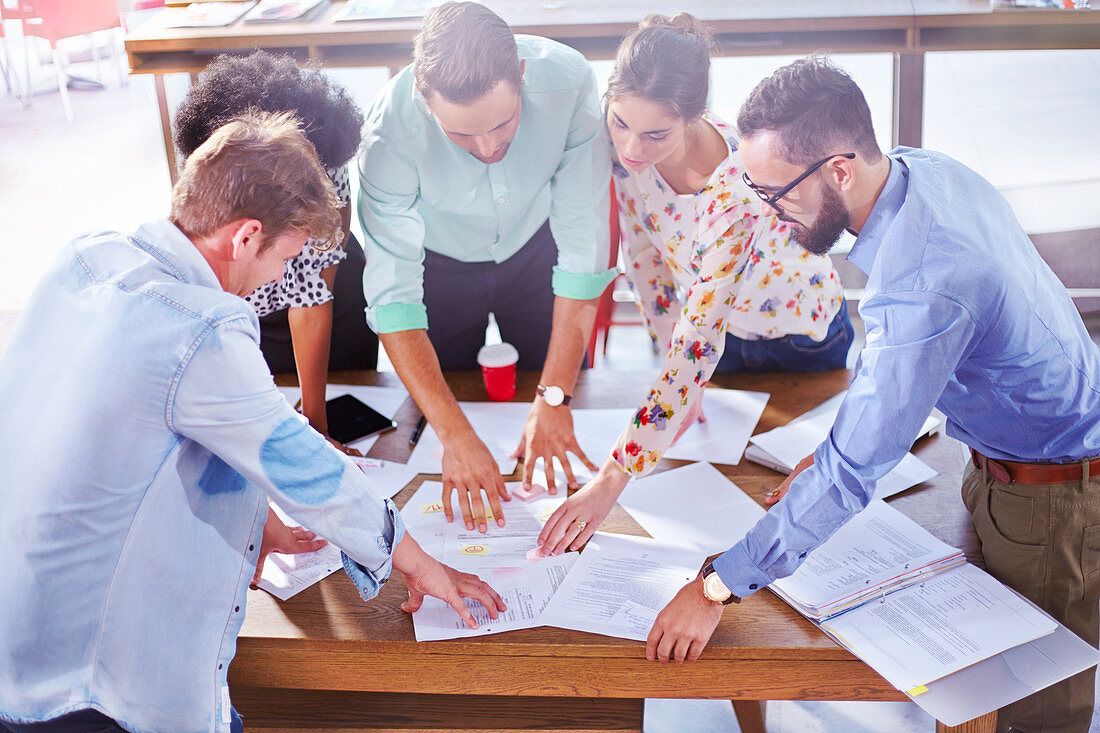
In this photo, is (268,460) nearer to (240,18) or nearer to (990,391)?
(990,391)

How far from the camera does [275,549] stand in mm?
1666

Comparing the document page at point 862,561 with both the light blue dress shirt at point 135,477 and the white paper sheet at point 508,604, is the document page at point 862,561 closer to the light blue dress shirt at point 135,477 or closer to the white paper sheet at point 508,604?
the white paper sheet at point 508,604

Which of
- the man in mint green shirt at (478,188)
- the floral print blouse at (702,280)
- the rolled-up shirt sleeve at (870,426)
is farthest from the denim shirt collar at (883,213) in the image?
the man in mint green shirt at (478,188)

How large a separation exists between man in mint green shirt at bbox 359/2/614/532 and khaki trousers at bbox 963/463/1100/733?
715 millimetres

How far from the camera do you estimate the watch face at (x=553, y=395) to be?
6.40 feet

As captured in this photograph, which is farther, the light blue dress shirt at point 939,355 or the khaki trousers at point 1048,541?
the khaki trousers at point 1048,541

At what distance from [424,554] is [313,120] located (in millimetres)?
809

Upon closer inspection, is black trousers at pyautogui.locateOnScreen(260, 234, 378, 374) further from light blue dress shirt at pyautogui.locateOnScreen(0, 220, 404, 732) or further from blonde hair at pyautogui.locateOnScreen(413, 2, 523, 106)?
light blue dress shirt at pyautogui.locateOnScreen(0, 220, 404, 732)

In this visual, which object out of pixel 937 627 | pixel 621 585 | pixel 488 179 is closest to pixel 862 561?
pixel 937 627

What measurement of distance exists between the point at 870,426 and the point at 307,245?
3.79 ft

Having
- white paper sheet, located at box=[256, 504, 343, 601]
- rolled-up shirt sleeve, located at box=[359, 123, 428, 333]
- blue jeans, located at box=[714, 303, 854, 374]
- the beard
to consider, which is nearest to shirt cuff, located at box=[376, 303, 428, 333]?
rolled-up shirt sleeve, located at box=[359, 123, 428, 333]

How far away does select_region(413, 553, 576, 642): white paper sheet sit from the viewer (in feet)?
4.95

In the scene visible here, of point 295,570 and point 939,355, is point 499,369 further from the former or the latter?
point 939,355

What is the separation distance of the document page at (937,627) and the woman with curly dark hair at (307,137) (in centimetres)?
90
